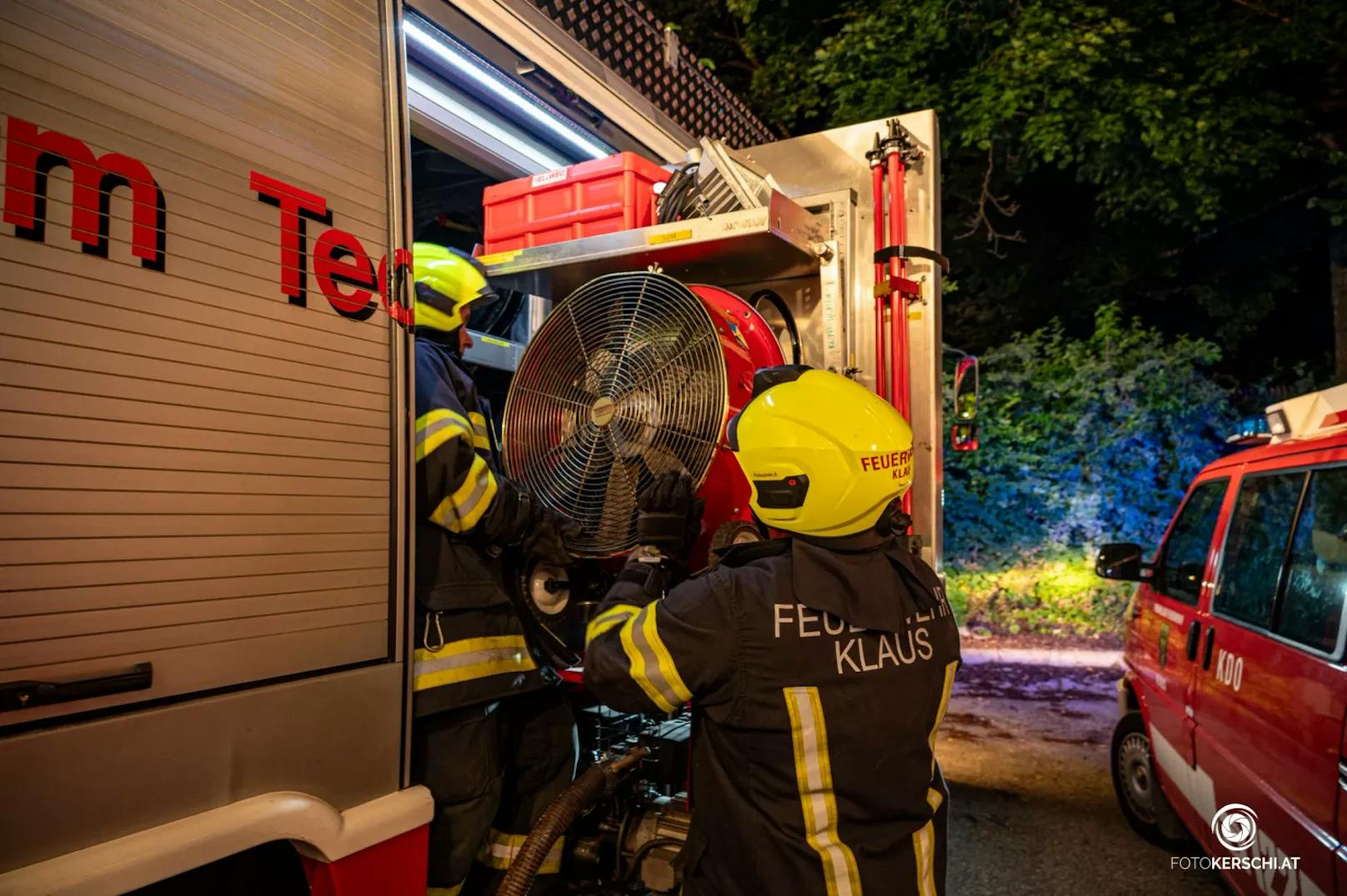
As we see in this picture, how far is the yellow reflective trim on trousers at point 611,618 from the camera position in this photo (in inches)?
77.7

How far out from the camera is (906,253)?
3.07 m

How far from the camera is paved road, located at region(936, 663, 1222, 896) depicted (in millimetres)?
4133

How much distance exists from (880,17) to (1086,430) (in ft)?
18.8

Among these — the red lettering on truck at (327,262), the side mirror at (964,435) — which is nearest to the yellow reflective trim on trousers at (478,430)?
the red lettering on truck at (327,262)

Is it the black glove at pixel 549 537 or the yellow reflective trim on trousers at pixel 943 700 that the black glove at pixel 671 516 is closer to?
the black glove at pixel 549 537

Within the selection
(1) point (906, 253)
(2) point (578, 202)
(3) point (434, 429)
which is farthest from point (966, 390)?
(3) point (434, 429)

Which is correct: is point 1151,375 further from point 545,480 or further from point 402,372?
point 402,372

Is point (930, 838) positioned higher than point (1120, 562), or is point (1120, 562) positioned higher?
point (1120, 562)

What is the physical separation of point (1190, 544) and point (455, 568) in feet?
11.8

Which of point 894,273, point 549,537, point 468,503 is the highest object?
point 894,273

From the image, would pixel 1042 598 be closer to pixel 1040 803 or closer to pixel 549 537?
pixel 1040 803

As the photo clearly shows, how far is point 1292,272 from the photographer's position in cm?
1213

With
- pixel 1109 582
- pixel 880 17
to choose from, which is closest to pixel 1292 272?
pixel 1109 582

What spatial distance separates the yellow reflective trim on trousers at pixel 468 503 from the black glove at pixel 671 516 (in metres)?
0.44
